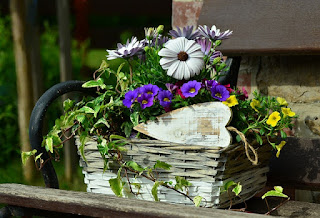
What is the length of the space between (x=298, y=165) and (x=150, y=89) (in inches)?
22.5

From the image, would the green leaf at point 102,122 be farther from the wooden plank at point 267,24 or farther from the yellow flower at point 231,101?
the wooden plank at point 267,24

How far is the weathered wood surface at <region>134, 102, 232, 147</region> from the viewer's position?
1.07 metres

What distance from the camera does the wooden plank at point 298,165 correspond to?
1.43m

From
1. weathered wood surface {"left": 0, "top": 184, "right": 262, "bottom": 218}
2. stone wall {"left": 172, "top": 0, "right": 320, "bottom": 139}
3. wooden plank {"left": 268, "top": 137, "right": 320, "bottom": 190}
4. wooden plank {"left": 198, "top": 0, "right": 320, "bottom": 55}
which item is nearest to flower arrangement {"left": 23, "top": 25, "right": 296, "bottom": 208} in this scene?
weathered wood surface {"left": 0, "top": 184, "right": 262, "bottom": 218}

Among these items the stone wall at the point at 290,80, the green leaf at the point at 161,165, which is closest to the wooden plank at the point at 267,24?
the stone wall at the point at 290,80

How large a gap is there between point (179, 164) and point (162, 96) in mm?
156

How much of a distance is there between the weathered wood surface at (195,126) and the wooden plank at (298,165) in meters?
0.46

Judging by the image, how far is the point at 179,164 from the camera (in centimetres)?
109

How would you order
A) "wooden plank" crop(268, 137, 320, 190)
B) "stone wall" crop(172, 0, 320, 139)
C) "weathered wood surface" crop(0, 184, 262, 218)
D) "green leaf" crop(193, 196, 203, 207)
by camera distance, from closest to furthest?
"weathered wood surface" crop(0, 184, 262, 218)
"green leaf" crop(193, 196, 203, 207)
"wooden plank" crop(268, 137, 320, 190)
"stone wall" crop(172, 0, 320, 139)

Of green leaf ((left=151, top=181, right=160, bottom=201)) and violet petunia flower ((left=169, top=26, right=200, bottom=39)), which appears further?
violet petunia flower ((left=169, top=26, right=200, bottom=39))

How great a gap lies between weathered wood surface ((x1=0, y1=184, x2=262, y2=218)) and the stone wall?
81cm

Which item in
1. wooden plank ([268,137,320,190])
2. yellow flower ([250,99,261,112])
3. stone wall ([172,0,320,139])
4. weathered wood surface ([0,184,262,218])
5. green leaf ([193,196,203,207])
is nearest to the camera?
weathered wood surface ([0,184,262,218])

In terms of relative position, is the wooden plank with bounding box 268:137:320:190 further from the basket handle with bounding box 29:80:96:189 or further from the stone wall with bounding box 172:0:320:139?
the basket handle with bounding box 29:80:96:189

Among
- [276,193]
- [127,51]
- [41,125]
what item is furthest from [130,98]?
[276,193]
